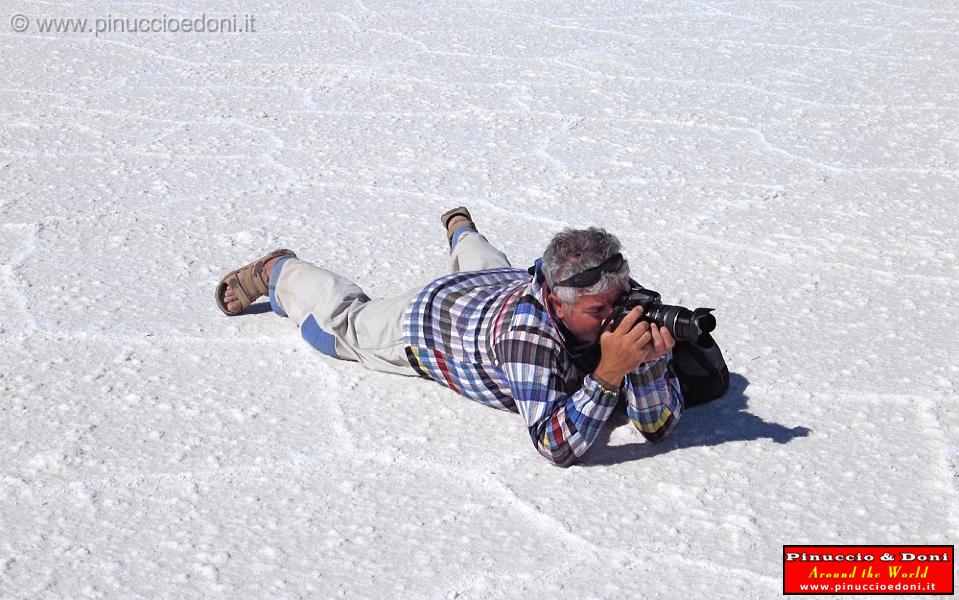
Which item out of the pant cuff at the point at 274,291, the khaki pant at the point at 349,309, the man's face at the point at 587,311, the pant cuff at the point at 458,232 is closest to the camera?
the man's face at the point at 587,311

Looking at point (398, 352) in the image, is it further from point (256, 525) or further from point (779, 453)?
point (779, 453)

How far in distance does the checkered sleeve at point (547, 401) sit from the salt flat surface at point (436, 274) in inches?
3.2

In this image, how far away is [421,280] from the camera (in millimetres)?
3104

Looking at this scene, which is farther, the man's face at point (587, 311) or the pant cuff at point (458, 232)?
the pant cuff at point (458, 232)

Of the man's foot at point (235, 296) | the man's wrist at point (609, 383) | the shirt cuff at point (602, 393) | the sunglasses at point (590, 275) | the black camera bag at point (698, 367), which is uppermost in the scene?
the sunglasses at point (590, 275)

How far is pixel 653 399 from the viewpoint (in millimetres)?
2211

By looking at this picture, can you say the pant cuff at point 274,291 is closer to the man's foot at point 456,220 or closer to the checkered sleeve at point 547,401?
the man's foot at point 456,220

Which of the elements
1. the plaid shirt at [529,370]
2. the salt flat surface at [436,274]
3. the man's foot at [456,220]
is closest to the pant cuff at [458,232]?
the man's foot at [456,220]

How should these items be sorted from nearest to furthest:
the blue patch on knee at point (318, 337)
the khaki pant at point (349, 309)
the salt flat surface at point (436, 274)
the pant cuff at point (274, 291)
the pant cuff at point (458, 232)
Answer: the salt flat surface at point (436, 274), the khaki pant at point (349, 309), the blue patch on knee at point (318, 337), the pant cuff at point (274, 291), the pant cuff at point (458, 232)

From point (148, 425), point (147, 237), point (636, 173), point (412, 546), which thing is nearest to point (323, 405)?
point (148, 425)

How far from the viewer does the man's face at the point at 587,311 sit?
2.11 m

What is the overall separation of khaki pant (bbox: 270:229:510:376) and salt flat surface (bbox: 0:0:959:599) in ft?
0.19

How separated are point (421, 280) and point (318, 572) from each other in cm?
128

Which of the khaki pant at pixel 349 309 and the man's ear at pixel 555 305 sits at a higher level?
the man's ear at pixel 555 305
